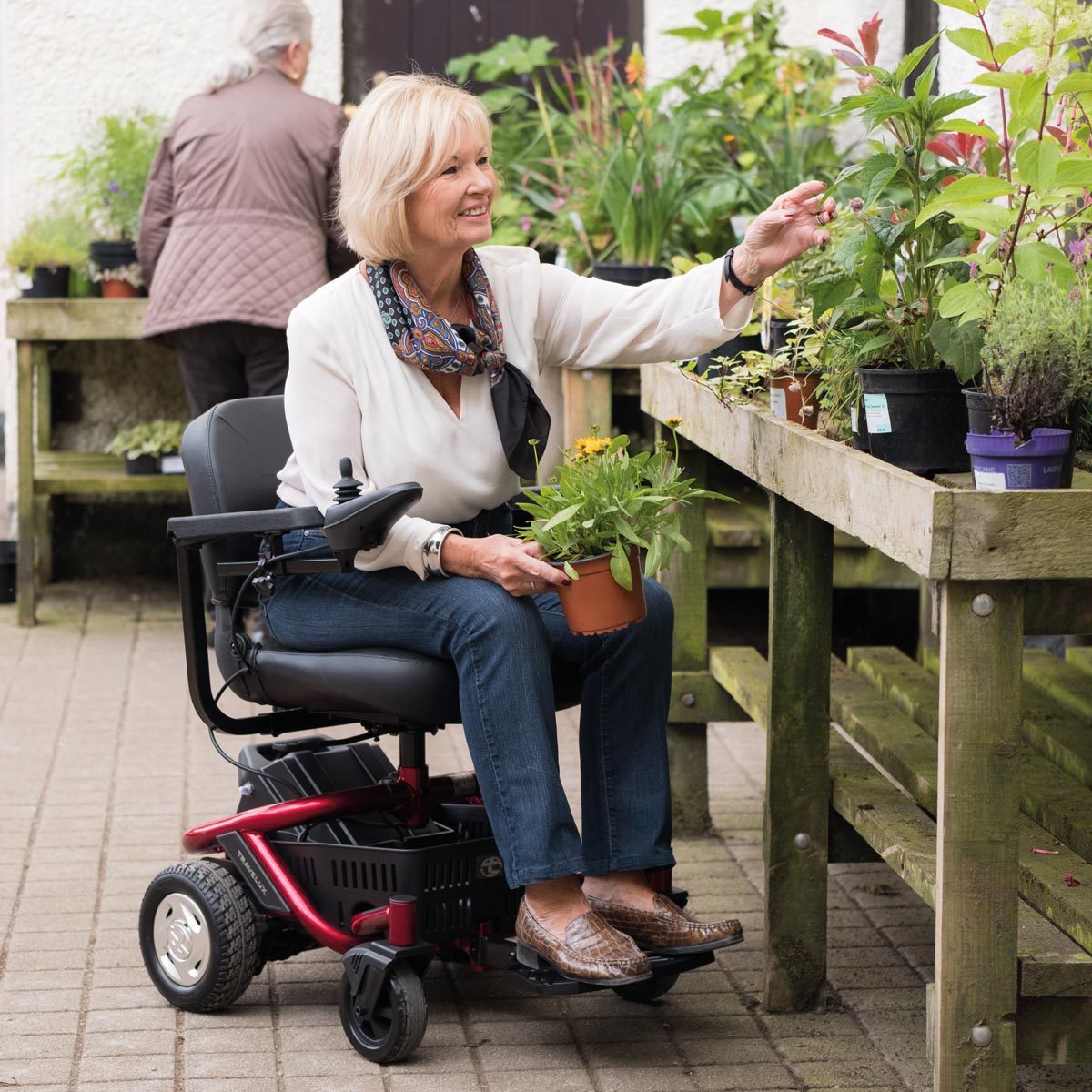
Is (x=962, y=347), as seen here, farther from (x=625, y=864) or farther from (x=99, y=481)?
(x=99, y=481)

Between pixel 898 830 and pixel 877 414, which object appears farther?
pixel 898 830

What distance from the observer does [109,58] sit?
20.2 ft

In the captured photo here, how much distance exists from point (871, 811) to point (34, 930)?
5.00 feet

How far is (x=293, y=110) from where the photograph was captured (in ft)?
17.0

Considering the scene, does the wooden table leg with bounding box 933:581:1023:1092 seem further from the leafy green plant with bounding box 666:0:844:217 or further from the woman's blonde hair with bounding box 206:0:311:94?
the woman's blonde hair with bounding box 206:0:311:94

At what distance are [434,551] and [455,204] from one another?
0.54m

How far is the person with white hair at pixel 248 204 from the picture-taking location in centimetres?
511

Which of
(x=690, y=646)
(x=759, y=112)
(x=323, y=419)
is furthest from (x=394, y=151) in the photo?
(x=759, y=112)

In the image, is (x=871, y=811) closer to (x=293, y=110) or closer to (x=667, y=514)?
(x=667, y=514)

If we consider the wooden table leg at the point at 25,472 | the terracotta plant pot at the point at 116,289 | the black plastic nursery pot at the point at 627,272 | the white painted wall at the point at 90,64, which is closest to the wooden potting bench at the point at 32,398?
the wooden table leg at the point at 25,472

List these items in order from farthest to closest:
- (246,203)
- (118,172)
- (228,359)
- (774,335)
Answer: (118,172)
(228,359)
(246,203)
(774,335)

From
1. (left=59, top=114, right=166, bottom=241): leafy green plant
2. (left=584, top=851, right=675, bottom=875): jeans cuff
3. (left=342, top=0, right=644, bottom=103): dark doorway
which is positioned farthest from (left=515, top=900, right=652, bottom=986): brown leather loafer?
(left=342, top=0, right=644, bottom=103): dark doorway

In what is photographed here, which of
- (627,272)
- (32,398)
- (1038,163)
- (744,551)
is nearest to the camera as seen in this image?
(1038,163)

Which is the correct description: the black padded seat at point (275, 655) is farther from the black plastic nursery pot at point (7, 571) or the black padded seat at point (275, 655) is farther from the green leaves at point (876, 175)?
the black plastic nursery pot at point (7, 571)
